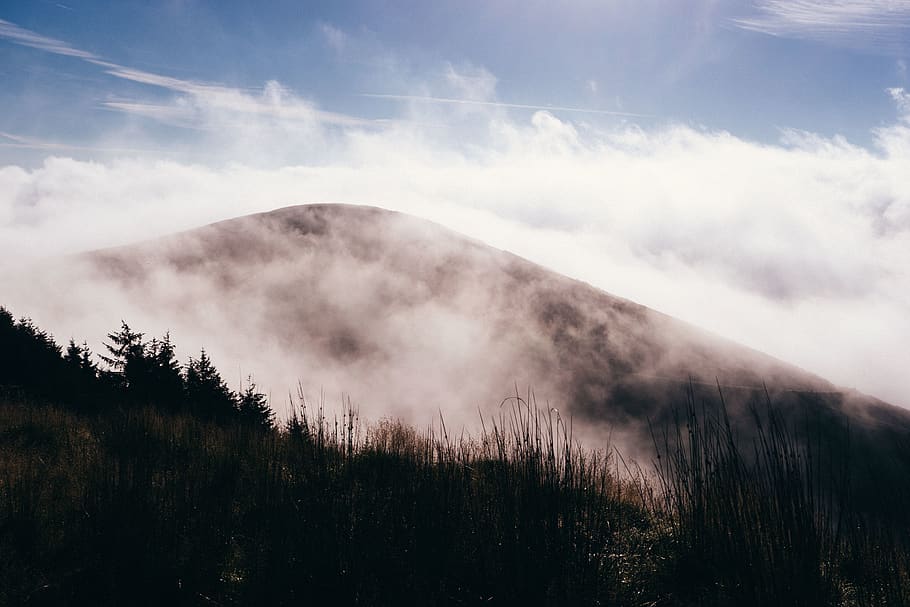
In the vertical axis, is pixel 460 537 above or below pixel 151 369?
below

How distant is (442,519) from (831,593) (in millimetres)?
2477

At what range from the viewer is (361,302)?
87062 millimetres

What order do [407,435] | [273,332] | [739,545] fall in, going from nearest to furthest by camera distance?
[739,545], [407,435], [273,332]

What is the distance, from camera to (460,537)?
325 cm

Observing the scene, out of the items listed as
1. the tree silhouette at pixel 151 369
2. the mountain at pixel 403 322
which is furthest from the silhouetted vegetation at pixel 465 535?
the mountain at pixel 403 322

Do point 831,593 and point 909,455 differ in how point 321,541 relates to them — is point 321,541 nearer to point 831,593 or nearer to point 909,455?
point 831,593

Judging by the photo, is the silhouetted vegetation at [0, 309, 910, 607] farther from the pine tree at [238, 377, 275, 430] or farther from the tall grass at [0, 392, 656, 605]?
the pine tree at [238, 377, 275, 430]

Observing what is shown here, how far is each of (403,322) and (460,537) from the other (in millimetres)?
83256

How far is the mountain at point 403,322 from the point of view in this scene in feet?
222

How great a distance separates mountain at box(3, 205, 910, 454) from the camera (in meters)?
67.7

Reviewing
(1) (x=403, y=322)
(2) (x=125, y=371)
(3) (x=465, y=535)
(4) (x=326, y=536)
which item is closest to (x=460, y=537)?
(3) (x=465, y=535)

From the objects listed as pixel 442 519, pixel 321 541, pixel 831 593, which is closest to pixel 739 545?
pixel 831 593

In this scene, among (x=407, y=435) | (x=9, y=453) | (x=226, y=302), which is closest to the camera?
(x=9, y=453)

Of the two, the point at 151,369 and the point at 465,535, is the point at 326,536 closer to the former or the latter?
the point at 465,535
